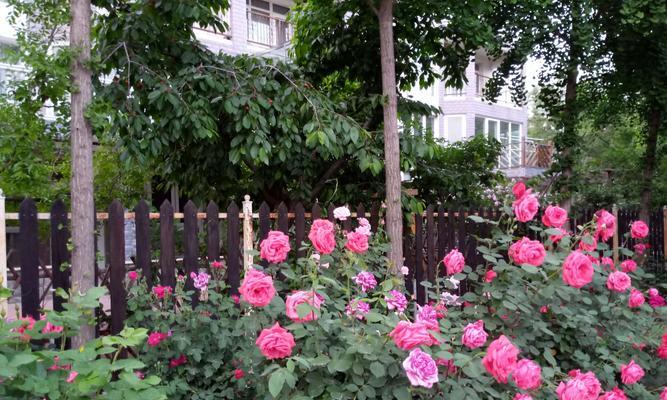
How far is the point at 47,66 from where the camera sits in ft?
12.2

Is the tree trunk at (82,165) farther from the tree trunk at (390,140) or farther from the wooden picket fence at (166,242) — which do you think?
the tree trunk at (390,140)

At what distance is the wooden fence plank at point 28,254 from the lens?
12.1 feet

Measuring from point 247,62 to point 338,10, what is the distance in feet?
4.48

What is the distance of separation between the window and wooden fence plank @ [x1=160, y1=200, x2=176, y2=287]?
22.2 m

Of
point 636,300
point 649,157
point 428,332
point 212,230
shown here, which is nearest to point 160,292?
point 212,230

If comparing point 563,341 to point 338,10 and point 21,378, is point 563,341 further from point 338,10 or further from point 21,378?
point 338,10

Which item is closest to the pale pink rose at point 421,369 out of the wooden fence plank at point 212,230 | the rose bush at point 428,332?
the rose bush at point 428,332

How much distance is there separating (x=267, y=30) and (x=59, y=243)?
46.4ft

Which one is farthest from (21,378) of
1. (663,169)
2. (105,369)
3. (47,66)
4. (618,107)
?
(663,169)

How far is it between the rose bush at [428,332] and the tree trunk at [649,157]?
24.1ft

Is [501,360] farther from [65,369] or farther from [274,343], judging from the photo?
[65,369]

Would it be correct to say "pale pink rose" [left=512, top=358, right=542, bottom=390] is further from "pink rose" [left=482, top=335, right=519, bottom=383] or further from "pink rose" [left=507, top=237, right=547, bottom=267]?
"pink rose" [left=507, top=237, right=547, bottom=267]

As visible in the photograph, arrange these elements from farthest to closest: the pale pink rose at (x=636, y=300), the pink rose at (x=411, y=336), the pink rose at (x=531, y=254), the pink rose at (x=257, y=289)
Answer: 1. the pale pink rose at (x=636, y=300)
2. the pink rose at (x=531, y=254)
3. the pink rose at (x=257, y=289)
4. the pink rose at (x=411, y=336)

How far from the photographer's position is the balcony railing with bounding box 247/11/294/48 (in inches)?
655
